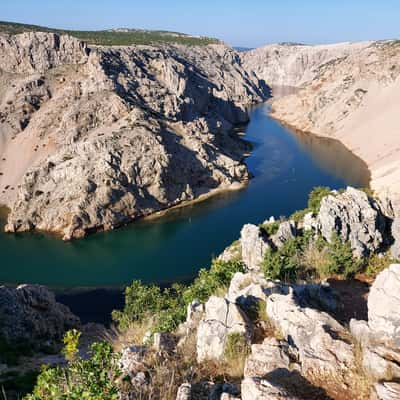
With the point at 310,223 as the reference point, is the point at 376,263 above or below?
below

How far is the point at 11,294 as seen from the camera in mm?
27422

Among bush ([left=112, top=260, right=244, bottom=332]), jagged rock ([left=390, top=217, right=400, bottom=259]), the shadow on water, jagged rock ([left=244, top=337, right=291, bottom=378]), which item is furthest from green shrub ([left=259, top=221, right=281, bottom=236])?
jagged rock ([left=244, top=337, right=291, bottom=378])

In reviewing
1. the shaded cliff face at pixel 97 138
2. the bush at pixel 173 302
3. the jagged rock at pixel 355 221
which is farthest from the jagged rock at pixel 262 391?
the shaded cliff face at pixel 97 138

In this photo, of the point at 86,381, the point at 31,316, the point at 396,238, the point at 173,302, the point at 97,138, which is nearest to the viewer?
the point at 86,381

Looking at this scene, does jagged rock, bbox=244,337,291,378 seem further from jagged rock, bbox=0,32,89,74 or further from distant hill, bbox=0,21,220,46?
distant hill, bbox=0,21,220,46

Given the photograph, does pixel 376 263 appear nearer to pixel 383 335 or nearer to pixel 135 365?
pixel 383 335

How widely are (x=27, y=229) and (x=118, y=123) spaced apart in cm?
2346

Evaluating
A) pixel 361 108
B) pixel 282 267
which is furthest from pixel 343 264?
pixel 361 108

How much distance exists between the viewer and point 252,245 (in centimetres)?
2522

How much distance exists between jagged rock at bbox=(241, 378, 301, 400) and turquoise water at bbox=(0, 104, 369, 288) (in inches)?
1191

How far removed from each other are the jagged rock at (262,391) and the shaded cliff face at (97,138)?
46935mm

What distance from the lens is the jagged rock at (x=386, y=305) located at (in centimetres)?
817

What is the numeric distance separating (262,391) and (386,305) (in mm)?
3742

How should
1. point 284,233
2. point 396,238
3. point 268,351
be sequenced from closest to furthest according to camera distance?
point 268,351, point 396,238, point 284,233
